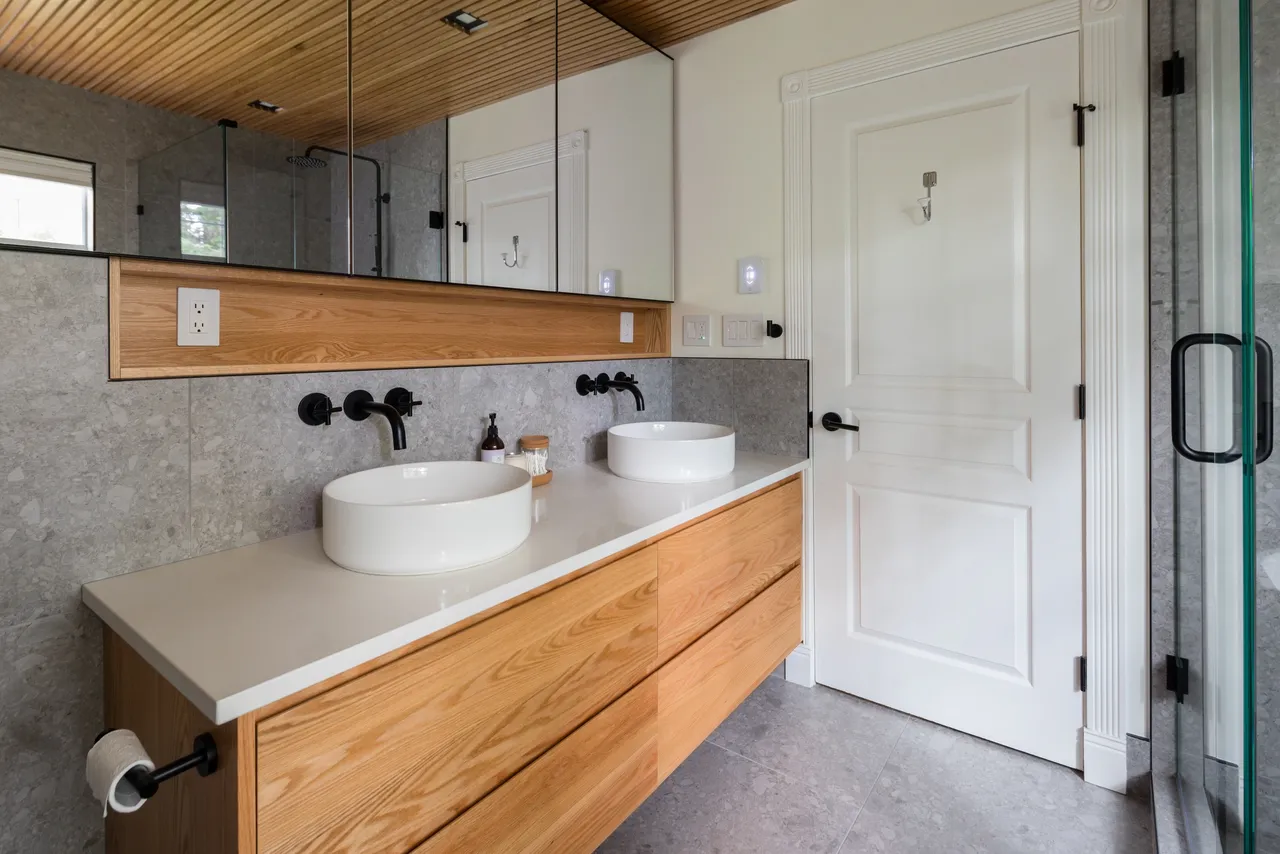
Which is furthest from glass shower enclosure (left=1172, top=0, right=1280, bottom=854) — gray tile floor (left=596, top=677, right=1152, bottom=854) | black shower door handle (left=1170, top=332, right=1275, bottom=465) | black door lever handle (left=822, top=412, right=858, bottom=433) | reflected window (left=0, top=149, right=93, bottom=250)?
reflected window (left=0, top=149, right=93, bottom=250)

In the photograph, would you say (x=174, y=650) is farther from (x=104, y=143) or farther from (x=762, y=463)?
(x=762, y=463)

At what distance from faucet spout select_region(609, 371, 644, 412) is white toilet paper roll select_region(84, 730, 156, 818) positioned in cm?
152

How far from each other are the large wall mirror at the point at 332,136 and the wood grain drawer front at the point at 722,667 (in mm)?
1071

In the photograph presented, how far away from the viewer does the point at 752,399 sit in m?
2.28

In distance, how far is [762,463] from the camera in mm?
2107

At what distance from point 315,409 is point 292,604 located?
1.74 feet

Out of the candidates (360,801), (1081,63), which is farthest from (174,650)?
(1081,63)

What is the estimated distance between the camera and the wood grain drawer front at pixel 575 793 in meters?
1.10

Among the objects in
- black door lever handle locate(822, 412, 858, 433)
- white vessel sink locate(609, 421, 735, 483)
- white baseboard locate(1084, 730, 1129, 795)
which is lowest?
white baseboard locate(1084, 730, 1129, 795)

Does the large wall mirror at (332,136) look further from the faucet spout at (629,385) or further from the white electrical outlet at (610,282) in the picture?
the faucet spout at (629,385)

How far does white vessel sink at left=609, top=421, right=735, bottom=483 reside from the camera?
1.83 m

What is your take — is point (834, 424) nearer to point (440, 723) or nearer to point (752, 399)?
point (752, 399)

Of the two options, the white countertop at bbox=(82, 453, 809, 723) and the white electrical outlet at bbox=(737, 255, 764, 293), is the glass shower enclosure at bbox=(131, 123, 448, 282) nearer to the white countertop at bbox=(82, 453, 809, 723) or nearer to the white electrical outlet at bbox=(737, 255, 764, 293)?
the white countertop at bbox=(82, 453, 809, 723)

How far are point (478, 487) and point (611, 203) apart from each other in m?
1.10
